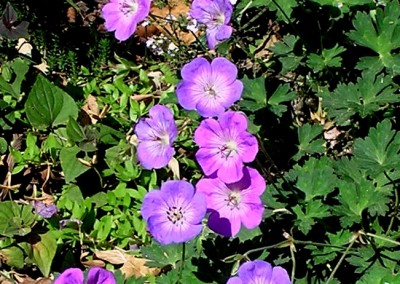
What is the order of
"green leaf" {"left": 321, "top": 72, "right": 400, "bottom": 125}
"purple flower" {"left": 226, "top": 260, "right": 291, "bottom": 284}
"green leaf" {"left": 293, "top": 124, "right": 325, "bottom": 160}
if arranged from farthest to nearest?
1. "green leaf" {"left": 293, "top": 124, "right": 325, "bottom": 160}
2. "green leaf" {"left": 321, "top": 72, "right": 400, "bottom": 125}
3. "purple flower" {"left": 226, "top": 260, "right": 291, "bottom": 284}


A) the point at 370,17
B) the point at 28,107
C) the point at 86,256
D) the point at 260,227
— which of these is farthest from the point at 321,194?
the point at 28,107

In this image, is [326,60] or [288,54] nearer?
[326,60]

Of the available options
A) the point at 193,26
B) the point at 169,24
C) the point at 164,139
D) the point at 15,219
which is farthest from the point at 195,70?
the point at 169,24

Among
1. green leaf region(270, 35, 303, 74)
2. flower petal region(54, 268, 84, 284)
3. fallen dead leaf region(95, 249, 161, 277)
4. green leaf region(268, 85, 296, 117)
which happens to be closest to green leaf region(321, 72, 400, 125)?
green leaf region(268, 85, 296, 117)

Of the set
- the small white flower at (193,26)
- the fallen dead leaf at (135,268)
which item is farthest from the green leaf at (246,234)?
the small white flower at (193,26)

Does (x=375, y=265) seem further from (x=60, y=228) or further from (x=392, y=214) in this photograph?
(x=60, y=228)

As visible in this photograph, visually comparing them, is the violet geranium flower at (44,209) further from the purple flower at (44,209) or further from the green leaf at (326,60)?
the green leaf at (326,60)

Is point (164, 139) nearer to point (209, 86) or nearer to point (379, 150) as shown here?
point (209, 86)

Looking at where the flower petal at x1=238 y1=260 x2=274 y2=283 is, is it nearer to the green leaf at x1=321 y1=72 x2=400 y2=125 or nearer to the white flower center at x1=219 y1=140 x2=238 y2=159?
the white flower center at x1=219 y1=140 x2=238 y2=159
